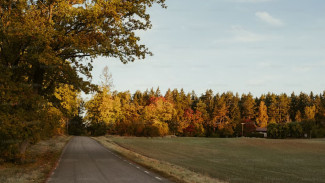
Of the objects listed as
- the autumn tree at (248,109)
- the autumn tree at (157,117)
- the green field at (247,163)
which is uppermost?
the autumn tree at (248,109)

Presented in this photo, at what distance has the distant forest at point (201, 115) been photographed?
77.2 metres

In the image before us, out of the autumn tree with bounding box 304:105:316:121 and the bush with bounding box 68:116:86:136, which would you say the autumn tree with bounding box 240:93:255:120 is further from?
the bush with bounding box 68:116:86:136

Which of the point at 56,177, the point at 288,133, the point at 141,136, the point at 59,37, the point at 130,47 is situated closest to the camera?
the point at 56,177

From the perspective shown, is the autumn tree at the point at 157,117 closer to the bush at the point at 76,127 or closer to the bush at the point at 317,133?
the bush at the point at 76,127

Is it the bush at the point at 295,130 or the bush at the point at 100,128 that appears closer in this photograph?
the bush at the point at 100,128

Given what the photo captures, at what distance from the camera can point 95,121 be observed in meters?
74.4

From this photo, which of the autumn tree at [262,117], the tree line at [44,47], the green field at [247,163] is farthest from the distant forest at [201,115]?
the tree line at [44,47]

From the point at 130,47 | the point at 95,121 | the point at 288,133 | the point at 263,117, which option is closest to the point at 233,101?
the point at 263,117

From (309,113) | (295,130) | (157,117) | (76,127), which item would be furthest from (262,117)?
(76,127)

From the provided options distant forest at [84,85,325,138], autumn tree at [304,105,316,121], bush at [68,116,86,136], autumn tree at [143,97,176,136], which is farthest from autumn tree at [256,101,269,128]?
bush at [68,116,86,136]

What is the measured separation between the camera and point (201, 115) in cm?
11350

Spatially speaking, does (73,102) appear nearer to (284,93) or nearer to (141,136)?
(141,136)

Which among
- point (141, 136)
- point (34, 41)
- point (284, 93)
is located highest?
point (284, 93)

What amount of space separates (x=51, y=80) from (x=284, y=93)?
13634 centimetres
